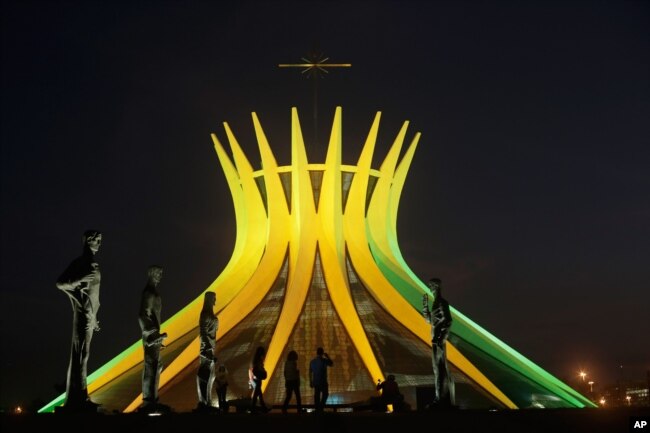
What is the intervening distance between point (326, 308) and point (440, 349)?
419 inches

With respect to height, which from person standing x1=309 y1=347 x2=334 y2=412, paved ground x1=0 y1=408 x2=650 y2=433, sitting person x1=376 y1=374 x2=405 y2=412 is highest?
person standing x1=309 y1=347 x2=334 y2=412

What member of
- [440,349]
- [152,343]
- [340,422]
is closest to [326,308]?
[440,349]

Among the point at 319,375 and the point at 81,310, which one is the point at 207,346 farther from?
the point at 81,310

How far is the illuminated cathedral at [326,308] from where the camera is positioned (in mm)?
20844

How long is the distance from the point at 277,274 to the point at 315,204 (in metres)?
2.86

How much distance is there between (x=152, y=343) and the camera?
11320mm

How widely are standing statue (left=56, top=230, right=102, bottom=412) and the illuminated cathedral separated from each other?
981cm

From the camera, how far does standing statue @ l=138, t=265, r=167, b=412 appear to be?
1133cm

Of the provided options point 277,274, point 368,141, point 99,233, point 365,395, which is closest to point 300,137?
point 368,141

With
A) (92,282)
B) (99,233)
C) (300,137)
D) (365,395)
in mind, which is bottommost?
(365,395)

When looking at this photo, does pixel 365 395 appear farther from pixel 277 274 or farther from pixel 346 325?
pixel 277 274

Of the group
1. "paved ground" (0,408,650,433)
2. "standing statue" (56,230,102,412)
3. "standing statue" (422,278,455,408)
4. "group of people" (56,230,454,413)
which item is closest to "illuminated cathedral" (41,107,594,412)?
"group of people" (56,230,454,413)

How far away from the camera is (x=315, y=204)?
83.3ft

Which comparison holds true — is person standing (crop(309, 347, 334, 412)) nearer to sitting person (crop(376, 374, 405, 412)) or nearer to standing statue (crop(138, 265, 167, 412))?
sitting person (crop(376, 374, 405, 412))
